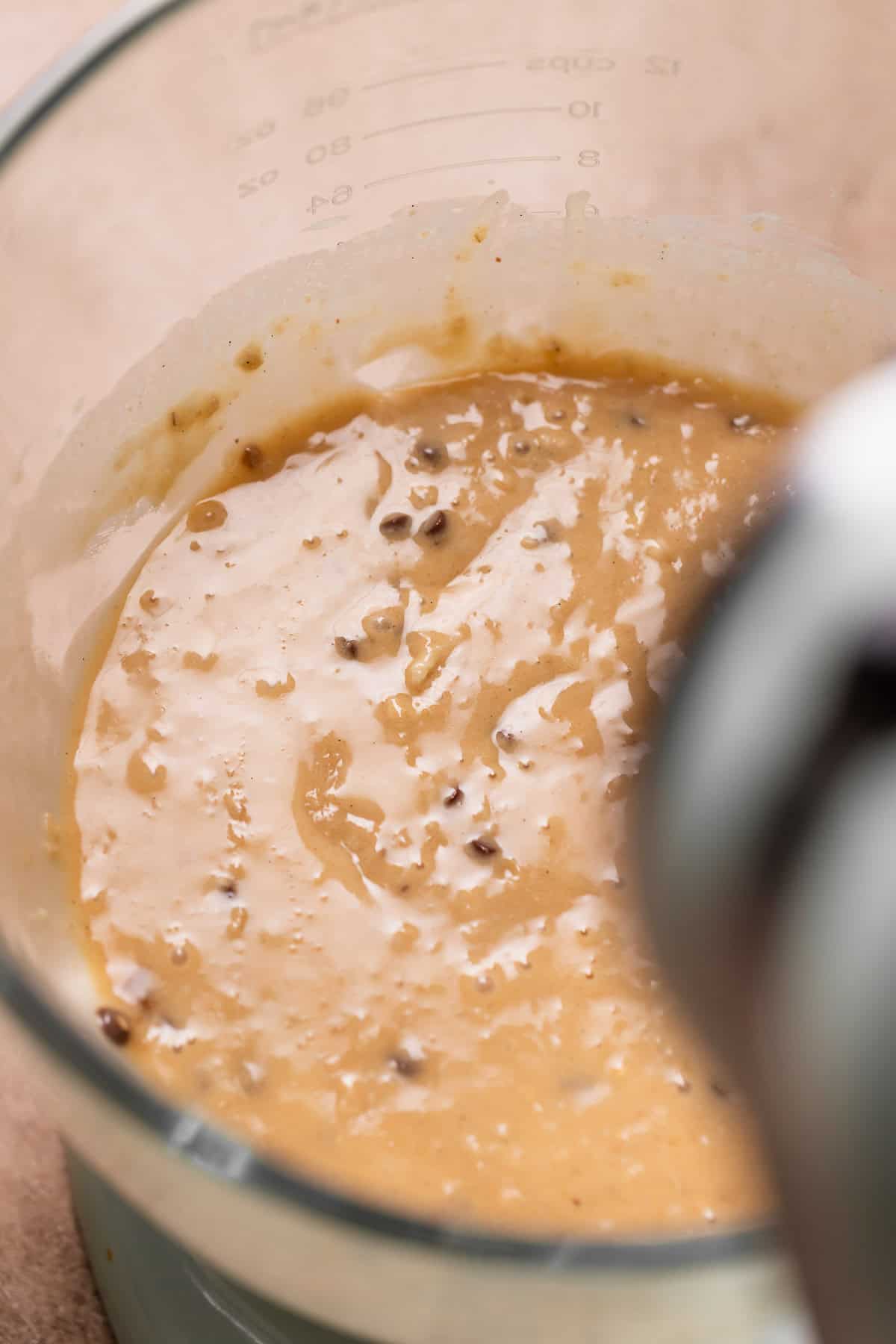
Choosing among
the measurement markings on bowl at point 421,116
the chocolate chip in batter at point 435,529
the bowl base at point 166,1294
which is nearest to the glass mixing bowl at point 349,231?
the measurement markings on bowl at point 421,116

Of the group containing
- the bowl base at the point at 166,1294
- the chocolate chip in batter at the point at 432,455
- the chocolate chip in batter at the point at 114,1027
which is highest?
the chocolate chip in batter at the point at 432,455

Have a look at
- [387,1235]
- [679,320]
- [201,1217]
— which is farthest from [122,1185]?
[679,320]

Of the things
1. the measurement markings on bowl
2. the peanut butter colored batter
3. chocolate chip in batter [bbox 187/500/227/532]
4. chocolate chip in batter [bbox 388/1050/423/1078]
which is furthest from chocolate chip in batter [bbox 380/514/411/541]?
chocolate chip in batter [bbox 388/1050/423/1078]

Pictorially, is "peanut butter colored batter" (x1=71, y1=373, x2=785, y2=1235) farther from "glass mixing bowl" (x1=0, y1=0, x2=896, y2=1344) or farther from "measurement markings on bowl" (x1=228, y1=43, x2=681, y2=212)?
"measurement markings on bowl" (x1=228, y1=43, x2=681, y2=212)

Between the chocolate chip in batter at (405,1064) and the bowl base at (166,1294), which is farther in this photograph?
the chocolate chip in batter at (405,1064)

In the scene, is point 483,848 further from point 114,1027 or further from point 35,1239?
point 35,1239

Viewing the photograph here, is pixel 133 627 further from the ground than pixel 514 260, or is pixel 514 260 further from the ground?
pixel 514 260

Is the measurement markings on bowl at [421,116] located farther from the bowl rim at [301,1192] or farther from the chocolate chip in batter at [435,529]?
the bowl rim at [301,1192]

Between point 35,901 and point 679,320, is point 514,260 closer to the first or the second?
point 679,320
